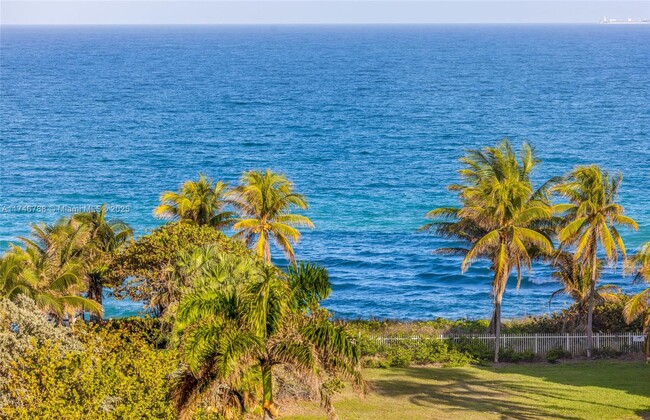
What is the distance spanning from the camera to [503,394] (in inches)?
1284

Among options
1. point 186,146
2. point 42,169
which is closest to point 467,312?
point 42,169

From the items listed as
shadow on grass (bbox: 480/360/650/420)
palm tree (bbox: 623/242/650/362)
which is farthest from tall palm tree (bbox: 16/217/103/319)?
palm tree (bbox: 623/242/650/362)

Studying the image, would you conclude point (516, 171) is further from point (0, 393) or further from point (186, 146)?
point (186, 146)

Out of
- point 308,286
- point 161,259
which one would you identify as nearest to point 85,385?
point 308,286

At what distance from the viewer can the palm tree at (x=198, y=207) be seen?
1606 inches

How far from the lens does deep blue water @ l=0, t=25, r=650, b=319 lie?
205 feet

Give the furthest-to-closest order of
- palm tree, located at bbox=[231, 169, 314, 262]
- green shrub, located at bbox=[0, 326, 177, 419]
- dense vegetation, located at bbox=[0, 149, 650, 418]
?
palm tree, located at bbox=[231, 169, 314, 262] < green shrub, located at bbox=[0, 326, 177, 419] < dense vegetation, located at bbox=[0, 149, 650, 418]

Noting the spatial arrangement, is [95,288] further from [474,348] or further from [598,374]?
[598,374]

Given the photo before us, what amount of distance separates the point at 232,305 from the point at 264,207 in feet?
64.0

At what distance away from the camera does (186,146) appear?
10894 cm

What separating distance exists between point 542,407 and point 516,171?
41.1ft

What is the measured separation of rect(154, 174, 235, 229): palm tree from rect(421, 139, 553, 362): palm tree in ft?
30.4

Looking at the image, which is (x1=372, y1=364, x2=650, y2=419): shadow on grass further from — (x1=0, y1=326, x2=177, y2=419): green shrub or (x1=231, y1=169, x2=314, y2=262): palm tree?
(x1=0, y1=326, x2=177, y2=419): green shrub

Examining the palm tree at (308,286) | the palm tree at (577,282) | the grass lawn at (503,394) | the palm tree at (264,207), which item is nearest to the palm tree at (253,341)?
the palm tree at (308,286)
